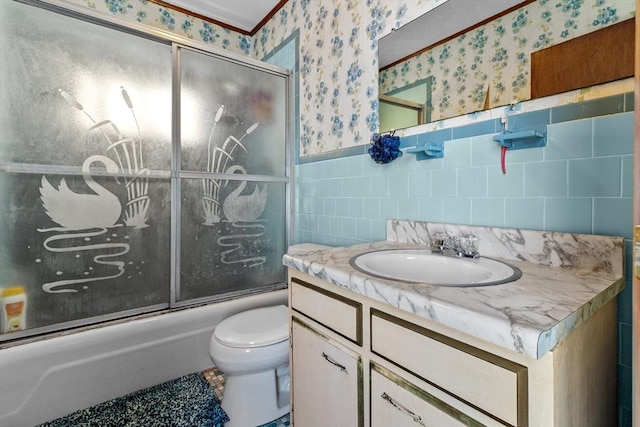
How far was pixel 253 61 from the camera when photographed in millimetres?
2018

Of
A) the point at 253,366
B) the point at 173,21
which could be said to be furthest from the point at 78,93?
the point at 253,366

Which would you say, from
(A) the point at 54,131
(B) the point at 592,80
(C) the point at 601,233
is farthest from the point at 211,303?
(B) the point at 592,80

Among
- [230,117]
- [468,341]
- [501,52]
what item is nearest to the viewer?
[468,341]

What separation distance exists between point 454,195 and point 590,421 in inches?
29.7

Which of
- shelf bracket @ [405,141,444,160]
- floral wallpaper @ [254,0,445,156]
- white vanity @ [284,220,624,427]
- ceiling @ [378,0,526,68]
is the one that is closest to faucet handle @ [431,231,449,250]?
white vanity @ [284,220,624,427]

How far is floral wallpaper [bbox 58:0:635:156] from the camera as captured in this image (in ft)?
3.18

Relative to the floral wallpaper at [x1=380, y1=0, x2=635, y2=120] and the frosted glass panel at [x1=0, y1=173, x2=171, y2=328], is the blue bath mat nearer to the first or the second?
the frosted glass panel at [x1=0, y1=173, x2=171, y2=328]

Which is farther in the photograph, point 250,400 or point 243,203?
point 243,203

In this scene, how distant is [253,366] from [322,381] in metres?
0.53

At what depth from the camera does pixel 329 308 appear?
92 centimetres

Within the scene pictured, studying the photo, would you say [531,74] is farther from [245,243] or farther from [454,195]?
[245,243]

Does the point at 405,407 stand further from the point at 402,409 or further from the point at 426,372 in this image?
→ the point at 426,372

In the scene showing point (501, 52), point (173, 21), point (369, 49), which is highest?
point (173, 21)

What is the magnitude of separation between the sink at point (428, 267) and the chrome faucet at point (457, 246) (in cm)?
3
